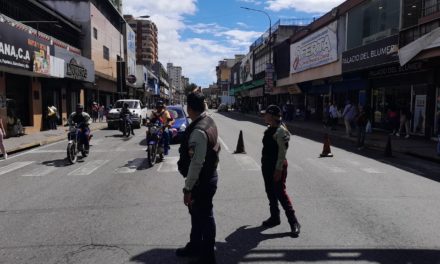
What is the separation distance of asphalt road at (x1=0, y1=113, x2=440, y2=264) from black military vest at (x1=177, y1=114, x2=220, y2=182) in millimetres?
1083

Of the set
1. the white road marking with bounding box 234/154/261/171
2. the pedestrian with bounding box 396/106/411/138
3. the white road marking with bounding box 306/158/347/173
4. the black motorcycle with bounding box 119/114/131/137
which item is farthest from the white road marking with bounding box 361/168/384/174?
the black motorcycle with bounding box 119/114/131/137

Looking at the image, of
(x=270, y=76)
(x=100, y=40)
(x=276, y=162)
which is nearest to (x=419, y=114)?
(x=276, y=162)

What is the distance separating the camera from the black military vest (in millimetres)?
4355

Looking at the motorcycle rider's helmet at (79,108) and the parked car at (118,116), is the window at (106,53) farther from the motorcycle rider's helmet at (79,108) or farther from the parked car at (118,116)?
the motorcycle rider's helmet at (79,108)

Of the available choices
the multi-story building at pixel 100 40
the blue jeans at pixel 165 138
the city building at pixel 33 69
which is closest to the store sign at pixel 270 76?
the multi-story building at pixel 100 40

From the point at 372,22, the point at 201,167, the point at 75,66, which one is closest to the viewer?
the point at 201,167

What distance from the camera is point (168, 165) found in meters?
12.1

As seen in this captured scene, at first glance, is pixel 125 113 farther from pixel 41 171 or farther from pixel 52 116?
pixel 41 171

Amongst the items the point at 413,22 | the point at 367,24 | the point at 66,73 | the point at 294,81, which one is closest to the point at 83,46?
the point at 66,73

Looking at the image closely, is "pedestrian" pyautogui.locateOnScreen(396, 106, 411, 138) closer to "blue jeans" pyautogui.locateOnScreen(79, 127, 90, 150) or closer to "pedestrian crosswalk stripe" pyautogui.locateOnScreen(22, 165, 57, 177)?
"blue jeans" pyautogui.locateOnScreen(79, 127, 90, 150)

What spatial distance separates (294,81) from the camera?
40.6m

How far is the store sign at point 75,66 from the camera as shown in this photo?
87.6 ft

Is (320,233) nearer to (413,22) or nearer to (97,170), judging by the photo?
(97,170)

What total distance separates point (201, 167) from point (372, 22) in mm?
22590
